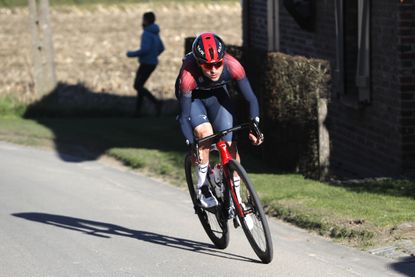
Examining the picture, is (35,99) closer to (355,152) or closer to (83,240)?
(355,152)

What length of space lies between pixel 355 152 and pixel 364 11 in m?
1.91

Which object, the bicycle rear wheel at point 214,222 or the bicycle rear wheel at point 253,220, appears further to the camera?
the bicycle rear wheel at point 214,222

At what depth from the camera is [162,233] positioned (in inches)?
419

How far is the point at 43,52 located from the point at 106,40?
12.2m

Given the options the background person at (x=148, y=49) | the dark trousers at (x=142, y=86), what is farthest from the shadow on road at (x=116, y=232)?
the background person at (x=148, y=49)


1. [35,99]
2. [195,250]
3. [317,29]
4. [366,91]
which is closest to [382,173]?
[366,91]

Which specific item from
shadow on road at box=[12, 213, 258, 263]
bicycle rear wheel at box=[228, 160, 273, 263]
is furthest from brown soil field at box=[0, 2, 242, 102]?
bicycle rear wheel at box=[228, 160, 273, 263]

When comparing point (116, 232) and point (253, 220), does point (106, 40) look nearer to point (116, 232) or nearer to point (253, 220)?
point (116, 232)

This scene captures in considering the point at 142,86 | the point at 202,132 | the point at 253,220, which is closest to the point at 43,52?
the point at 142,86

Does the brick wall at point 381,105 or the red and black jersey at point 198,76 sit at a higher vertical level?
the red and black jersey at point 198,76

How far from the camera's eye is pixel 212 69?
9359 millimetres

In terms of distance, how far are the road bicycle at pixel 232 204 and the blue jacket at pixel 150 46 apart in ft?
34.7

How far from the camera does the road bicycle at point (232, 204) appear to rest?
29.6 feet

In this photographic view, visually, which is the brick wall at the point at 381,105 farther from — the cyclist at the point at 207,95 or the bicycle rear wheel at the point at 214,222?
the cyclist at the point at 207,95
